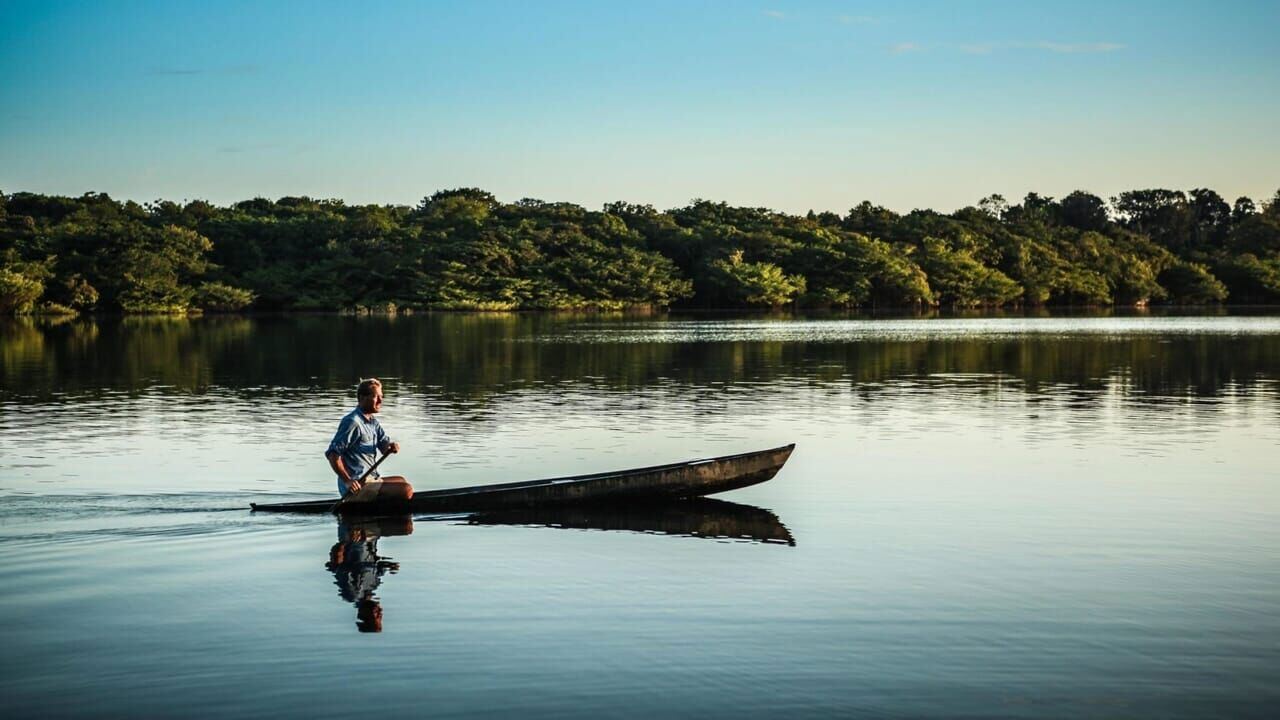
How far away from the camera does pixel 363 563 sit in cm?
1141

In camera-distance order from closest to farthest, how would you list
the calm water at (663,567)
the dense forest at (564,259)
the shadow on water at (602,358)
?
the calm water at (663,567), the shadow on water at (602,358), the dense forest at (564,259)

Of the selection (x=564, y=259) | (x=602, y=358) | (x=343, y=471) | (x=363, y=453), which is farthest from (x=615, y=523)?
(x=564, y=259)

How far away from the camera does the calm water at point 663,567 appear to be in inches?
308

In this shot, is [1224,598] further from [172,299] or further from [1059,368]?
[172,299]

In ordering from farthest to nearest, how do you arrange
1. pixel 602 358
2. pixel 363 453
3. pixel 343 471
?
1. pixel 602 358
2. pixel 363 453
3. pixel 343 471

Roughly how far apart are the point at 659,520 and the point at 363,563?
3256 mm

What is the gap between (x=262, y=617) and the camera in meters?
9.43

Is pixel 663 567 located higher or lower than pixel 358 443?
lower

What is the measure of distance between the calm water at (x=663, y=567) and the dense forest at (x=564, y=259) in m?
67.9

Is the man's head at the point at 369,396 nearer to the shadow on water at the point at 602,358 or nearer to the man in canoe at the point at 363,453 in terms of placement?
the man in canoe at the point at 363,453

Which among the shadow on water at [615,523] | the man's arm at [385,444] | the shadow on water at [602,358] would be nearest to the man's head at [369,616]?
the shadow on water at [615,523]

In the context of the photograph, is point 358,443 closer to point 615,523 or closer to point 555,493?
point 555,493

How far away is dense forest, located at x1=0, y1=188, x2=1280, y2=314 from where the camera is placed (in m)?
89.5

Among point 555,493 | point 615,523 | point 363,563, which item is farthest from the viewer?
point 555,493
